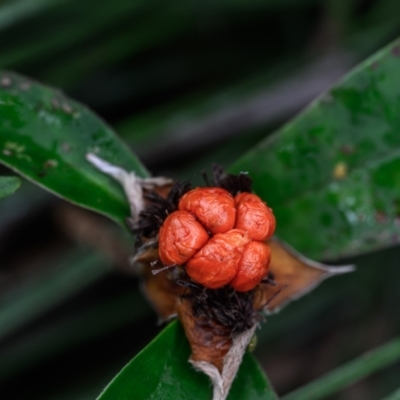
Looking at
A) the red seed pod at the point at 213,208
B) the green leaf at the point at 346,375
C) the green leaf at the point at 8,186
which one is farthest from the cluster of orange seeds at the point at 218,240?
the green leaf at the point at 346,375

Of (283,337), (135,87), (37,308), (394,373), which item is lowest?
(394,373)

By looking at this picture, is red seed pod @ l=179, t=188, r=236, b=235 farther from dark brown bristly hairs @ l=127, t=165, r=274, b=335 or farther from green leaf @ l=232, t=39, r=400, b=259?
green leaf @ l=232, t=39, r=400, b=259

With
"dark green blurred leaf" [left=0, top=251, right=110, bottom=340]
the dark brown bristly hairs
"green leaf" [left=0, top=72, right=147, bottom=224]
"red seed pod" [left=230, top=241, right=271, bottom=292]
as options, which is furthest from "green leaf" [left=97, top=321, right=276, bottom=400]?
"dark green blurred leaf" [left=0, top=251, right=110, bottom=340]

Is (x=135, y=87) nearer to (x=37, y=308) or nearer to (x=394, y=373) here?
(x=37, y=308)

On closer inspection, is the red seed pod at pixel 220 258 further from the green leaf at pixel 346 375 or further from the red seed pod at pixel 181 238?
the green leaf at pixel 346 375

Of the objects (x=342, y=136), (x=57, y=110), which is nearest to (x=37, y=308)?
(x=57, y=110)

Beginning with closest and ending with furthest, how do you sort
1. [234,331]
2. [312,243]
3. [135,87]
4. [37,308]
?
[234,331] → [312,243] → [37,308] → [135,87]
